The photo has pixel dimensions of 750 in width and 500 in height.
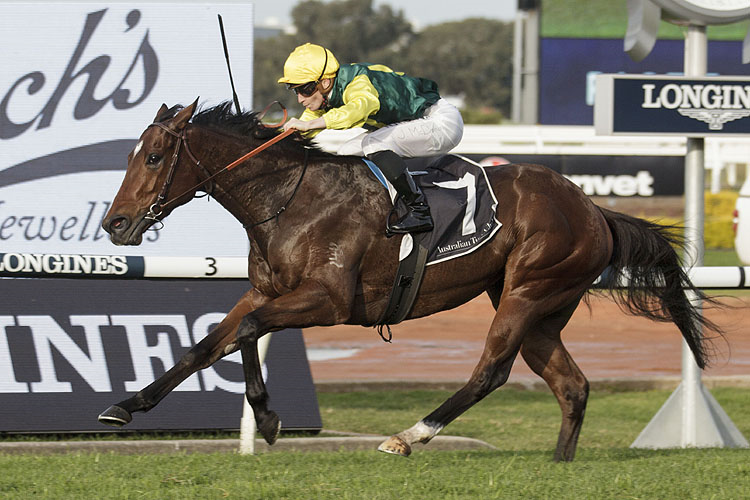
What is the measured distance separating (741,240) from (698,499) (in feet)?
39.3

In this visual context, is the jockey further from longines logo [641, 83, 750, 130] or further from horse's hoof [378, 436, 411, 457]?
longines logo [641, 83, 750, 130]

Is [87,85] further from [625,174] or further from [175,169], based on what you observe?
[625,174]

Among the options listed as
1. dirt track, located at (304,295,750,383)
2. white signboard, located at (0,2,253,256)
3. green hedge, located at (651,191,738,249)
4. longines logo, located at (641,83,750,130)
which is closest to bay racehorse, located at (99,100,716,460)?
longines logo, located at (641,83,750,130)

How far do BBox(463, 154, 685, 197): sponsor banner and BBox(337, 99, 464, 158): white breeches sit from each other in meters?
13.3

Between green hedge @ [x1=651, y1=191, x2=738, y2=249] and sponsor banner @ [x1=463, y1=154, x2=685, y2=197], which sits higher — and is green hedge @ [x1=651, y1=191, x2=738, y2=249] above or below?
below

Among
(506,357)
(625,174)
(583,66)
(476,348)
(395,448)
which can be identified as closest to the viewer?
(395,448)

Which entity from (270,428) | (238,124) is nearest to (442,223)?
(238,124)

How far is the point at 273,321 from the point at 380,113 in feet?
3.70

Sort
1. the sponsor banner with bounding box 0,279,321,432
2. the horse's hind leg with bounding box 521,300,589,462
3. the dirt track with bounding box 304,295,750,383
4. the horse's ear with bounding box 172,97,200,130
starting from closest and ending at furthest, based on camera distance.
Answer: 1. the horse's ear with bounding box 172,97,200,130
2. the horse's hind leg with bounding box 521,300,589,462
3. the sponsor banner with bounding box 0,279,321,432
4. the dirt track with bounding box 304,295,750,383

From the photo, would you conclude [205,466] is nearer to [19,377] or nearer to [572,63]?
[19,377]

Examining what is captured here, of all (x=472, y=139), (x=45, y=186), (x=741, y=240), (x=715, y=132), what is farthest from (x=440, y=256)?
(x=472, y=139)

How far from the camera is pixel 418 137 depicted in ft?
17.5

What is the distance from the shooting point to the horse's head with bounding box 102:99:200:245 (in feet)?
16.1

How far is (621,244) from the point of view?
230 inches
